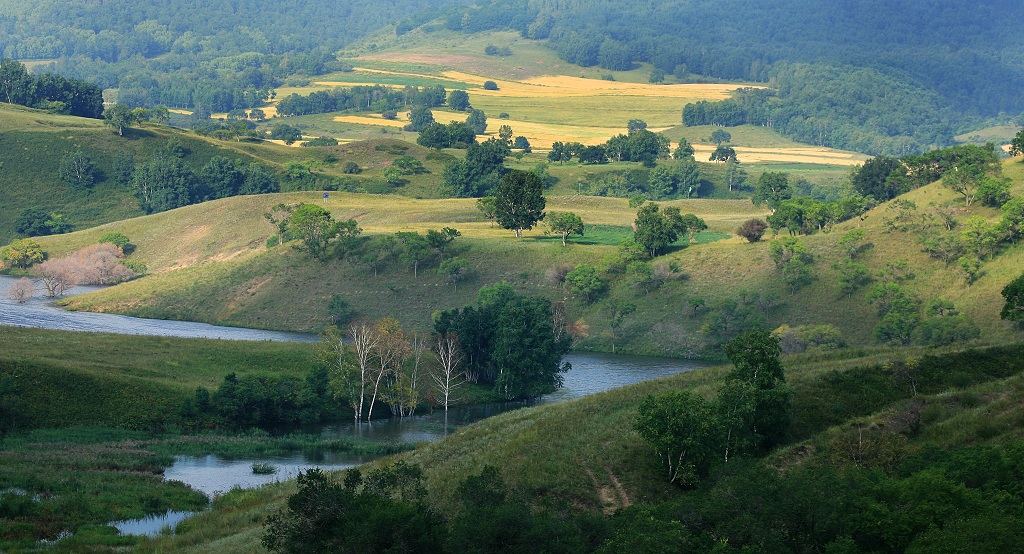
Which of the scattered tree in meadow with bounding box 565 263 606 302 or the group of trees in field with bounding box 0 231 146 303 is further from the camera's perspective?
the group of trees in field with bounding box 0 231 146 303

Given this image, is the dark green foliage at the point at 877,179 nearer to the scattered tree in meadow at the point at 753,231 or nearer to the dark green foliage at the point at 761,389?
the scattered tree in meadow at the point at 753,231

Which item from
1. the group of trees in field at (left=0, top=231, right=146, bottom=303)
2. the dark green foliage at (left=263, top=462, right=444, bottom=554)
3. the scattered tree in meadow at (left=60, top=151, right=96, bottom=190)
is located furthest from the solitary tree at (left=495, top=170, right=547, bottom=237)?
the dark green foliage at (left=263, top=462, right=444, bottom=554)

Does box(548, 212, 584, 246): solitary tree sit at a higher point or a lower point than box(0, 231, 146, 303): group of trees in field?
higher

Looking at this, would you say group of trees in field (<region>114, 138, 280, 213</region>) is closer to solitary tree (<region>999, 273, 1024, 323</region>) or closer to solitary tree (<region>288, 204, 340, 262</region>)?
solitary tree (<region>288, 204, 340, 262</region>)

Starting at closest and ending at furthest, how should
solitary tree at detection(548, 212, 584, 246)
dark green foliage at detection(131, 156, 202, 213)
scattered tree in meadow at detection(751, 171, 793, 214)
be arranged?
1. solitary tree at detection(548, 212, 584, 246)
2. scattered tree in meadow at detection(751, 171, 793, 214)
3. dark green foliage at detection(131, 156, 202, 213)

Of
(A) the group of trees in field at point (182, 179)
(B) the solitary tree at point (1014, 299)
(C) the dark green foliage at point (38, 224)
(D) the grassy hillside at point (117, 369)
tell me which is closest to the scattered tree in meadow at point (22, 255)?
(C) the dark green foliage at point (38, 224)

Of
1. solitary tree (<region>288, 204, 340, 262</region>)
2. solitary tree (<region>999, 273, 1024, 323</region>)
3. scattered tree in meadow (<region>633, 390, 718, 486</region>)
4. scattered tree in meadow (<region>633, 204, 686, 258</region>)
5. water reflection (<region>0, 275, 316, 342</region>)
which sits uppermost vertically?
solitary tree (<region>999, 273, 1024, 323</region>)

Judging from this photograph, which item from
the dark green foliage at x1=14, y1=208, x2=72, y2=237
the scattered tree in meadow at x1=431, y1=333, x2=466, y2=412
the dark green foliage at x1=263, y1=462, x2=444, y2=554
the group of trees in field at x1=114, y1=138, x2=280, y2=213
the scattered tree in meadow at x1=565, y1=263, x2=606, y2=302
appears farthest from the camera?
the group of trees in field at x1=114, y1=138, x2=280, y2=213
